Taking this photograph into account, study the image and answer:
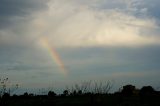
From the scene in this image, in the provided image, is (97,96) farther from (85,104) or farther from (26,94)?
(26,94)

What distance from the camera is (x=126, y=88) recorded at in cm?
3272

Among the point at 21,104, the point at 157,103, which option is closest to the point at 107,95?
the point at 157,103

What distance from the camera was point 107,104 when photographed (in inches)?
979

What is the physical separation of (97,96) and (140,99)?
3.03 meters

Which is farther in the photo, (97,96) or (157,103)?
(97,96)

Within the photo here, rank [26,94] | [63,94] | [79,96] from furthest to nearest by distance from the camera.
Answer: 1. [26,94]
2. [63,94]
3. [79,96]

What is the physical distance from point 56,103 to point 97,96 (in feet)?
9.67

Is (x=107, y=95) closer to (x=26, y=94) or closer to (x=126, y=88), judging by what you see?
(x=126, y=88)

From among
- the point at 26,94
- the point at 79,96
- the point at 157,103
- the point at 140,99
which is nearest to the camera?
the point at 157,103

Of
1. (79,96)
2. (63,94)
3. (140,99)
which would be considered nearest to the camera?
(140,99)

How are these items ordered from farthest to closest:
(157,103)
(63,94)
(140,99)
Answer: (63,94)
(140,99)
(157,103)

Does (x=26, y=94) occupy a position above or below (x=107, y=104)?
above

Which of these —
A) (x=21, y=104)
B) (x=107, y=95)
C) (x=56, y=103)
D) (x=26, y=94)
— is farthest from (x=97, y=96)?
(x=26, y=94)

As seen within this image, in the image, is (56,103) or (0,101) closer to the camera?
(0,101)
